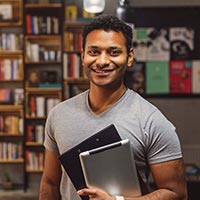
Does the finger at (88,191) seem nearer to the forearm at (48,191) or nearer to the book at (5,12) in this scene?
the forearm at (48,191)

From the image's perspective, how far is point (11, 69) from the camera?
16.5 feet

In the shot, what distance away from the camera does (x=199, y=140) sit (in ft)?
17.2

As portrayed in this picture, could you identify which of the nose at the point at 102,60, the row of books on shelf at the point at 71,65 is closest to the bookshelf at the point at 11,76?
the row of books on shelf at the point at 71,65

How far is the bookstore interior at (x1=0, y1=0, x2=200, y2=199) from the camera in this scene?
4980 mm

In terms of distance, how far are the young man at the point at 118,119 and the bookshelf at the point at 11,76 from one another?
369 centimetres

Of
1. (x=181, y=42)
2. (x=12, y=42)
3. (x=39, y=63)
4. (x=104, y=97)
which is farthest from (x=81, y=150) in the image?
(x=181, y=42)

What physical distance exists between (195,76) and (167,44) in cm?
55

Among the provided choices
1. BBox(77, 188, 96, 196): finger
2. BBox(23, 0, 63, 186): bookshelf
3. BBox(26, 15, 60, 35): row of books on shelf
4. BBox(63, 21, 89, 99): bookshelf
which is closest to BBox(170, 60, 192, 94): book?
BBox(63, 21, 89, 99): bookshelf

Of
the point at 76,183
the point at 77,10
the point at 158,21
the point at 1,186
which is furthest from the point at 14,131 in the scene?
the point at 76,183

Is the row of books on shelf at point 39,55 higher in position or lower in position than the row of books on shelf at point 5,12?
lower

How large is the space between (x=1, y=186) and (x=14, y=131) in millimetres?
714

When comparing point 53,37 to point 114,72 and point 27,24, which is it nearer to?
→ point 27,24

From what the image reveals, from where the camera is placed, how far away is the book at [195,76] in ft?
17.2

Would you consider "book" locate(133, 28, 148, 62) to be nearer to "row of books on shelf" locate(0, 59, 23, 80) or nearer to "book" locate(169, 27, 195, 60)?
"book" locate(169, 27, 195, 60)
